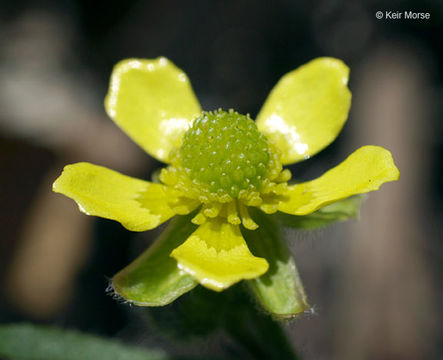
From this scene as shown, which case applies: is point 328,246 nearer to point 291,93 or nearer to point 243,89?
point 243,89

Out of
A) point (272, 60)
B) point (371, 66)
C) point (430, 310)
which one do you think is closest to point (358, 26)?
point (371, 66)

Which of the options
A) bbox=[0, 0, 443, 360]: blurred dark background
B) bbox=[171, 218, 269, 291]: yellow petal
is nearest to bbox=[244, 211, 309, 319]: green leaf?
bbox=[171, 218, 269, 291]: yellow petal

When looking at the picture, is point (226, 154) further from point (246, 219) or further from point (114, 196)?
point (114, 196)

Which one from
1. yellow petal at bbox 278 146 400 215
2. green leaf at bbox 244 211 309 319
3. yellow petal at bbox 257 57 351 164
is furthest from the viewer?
yellow petal at bbox 257 57 351 164

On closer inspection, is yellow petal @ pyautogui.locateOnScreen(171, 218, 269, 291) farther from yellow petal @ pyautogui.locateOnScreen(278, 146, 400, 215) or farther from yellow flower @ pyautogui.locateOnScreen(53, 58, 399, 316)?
yellow petal @ pyautogui.locateOnScreen(278, 146, 400, 215)

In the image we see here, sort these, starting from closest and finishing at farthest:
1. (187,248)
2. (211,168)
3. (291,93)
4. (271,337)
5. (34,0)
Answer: (187,248)
(211,168)
(271,337)
(291,93)
(34,0)

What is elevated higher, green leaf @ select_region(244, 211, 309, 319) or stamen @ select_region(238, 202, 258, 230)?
stamen @ select_region(238, 202, 258, 230)

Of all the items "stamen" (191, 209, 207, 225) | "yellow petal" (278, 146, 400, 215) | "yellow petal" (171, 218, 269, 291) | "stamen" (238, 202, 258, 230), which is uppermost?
"yellow petal" (278, 146, 400, 215)
